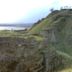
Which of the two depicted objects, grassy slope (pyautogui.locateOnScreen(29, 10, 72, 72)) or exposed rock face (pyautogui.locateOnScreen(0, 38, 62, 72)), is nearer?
exposed rock face (pyautogui.locateOnScreen(0, 38, 62, 72))

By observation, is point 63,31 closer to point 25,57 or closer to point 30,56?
point 30,56

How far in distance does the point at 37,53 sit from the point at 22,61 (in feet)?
7.40

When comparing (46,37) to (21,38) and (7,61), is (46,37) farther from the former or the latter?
(7,61)

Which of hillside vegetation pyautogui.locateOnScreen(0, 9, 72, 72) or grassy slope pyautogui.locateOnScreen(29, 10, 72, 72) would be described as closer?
hillside vegetation pyautogui.locateOnScreen(0, 9, 72, 72)

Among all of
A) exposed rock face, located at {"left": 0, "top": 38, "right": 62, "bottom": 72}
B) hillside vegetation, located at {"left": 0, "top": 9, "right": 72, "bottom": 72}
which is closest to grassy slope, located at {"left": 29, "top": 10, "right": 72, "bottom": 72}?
hillside vegetation, located at {"left": 0, "top": 9, "right": 72, "bottom": 72}

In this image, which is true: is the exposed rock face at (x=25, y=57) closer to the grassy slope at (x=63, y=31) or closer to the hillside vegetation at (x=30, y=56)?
the hillside vegetation at (x=30, y=56)

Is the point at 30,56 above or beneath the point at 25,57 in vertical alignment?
above

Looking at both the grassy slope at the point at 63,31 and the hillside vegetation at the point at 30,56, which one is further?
the grassy slope at the point at 63,31

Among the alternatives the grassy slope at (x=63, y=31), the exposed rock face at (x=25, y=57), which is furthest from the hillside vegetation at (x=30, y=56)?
the grassy slope at (x=63, y=31)

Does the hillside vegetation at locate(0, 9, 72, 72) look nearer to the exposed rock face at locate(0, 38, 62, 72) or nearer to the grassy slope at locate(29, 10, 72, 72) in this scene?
the exposed rock face at locate(0, 38, 62, 72)

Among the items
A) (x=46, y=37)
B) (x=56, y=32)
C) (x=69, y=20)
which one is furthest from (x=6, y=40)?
(x=69, y=20)

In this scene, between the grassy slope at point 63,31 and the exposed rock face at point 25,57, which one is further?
the grassy slope at point 63,31

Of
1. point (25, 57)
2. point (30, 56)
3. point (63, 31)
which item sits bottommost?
point (25, 57)

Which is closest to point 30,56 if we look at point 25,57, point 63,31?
point 25,57
